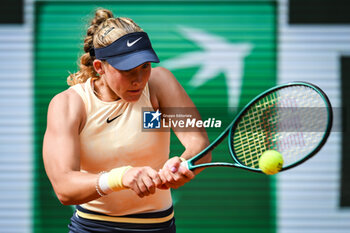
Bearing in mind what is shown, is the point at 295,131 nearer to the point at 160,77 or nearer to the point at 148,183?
the point at 160,77

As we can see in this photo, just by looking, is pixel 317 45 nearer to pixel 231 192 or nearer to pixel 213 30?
pixel 213 30

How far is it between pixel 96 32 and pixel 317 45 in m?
2.87

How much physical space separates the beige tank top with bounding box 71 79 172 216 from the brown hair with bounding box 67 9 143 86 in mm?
160

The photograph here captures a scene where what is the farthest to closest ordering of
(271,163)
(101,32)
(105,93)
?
1. (105,93)
2. (101,32)
3. (271,163)

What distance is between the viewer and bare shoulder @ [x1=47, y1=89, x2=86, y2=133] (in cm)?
212

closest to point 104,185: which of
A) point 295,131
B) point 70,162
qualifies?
point 70,162

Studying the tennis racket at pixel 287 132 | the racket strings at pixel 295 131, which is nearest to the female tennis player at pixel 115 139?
the tennis racket at pixel 287 132

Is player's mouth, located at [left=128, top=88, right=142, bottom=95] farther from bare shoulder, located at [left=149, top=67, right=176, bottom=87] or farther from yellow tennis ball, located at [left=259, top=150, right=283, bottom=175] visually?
yellow tennis ball, located at [left=259, top=150, right=283, bottom=175]

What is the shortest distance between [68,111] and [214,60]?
2.56m

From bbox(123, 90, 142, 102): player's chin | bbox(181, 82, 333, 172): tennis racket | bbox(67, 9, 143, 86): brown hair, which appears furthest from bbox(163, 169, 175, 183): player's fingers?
bbox(67, 9, 143, 86): brown hair

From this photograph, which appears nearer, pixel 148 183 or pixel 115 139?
pixel 148 183

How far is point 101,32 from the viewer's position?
217cm

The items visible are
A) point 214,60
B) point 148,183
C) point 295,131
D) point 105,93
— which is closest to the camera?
point 148,183

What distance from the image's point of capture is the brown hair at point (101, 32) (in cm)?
212
